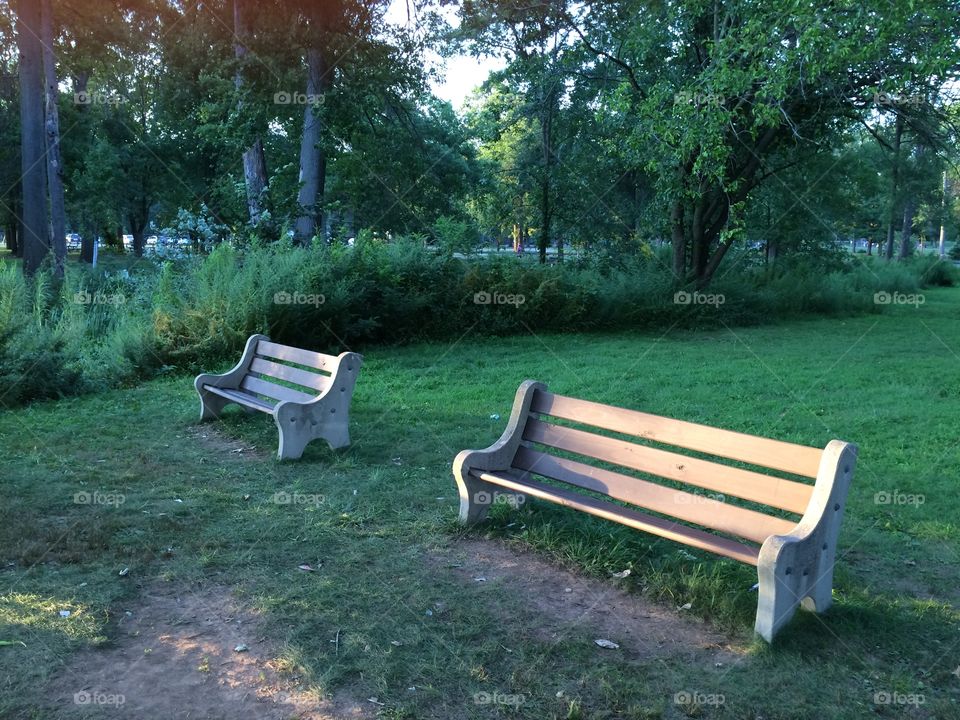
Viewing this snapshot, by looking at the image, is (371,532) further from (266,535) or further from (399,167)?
(399,167)

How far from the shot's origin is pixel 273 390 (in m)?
7.48

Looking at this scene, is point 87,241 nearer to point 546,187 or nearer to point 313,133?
point 313,133

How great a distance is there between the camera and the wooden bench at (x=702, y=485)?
3.56 meters

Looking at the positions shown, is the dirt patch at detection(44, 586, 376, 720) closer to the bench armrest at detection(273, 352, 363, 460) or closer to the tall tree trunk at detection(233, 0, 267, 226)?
the bench armrest at detection(273, 352, 363, 460)

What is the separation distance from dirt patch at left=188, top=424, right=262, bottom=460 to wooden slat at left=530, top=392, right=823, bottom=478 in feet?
9.57

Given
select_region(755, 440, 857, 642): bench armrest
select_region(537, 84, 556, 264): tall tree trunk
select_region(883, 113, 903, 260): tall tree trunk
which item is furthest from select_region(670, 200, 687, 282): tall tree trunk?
select_region(755, 440, 857, 642): bench armrest

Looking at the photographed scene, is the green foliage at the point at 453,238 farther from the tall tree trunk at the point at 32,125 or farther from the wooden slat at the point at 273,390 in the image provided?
the tall tree trunk at the point at 32,125

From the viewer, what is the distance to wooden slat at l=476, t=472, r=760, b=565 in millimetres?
3783

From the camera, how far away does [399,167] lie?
72.9ft

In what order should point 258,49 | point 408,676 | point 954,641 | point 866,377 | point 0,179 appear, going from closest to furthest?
point 408,676
point 954,641
point 866,377
point 258,49
point 0,179

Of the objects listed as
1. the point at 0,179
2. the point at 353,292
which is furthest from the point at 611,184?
the point at 0,179

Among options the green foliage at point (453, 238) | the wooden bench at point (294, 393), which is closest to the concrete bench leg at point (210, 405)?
the wooden bench at point (294, 393)

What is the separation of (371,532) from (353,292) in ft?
26.2

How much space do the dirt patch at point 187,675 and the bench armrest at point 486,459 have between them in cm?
157
